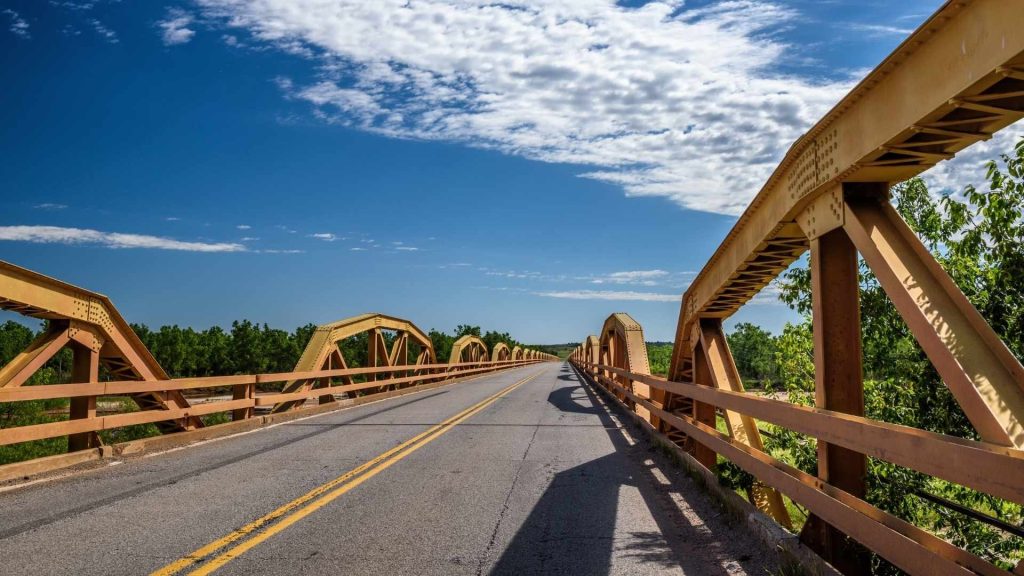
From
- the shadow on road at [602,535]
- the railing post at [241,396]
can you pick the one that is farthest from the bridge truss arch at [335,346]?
the shadow on road at [602,535]

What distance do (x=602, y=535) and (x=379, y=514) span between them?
7.12 ft

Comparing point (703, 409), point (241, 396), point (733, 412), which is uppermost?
point (733, 412)

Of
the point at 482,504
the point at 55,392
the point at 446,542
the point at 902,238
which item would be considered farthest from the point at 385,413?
the point at 902,238

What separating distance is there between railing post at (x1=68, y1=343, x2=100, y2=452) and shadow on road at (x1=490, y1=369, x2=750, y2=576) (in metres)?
6.67

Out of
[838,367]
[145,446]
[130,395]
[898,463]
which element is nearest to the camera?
[898,463]

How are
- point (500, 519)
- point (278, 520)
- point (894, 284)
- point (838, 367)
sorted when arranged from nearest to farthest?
point (894, 284), point (838, 367), point (278, 520), point (500, 519)

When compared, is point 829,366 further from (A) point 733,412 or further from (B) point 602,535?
Answer: (A) point 733,412

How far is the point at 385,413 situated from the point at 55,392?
368 inches

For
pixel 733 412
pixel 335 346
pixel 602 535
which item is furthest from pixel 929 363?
pixel 335 346

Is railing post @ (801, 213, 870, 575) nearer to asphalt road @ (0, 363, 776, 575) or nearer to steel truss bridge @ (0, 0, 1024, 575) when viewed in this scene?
steel truss bridge @ (0, 0, 1024, 575)

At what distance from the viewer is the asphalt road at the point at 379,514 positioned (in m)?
5.30

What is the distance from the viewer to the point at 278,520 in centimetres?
650

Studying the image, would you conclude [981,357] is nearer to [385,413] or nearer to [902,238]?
[902,238]

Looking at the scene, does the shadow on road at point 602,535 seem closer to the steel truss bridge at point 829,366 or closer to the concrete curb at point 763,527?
the steel truss bridge at point 829,366
